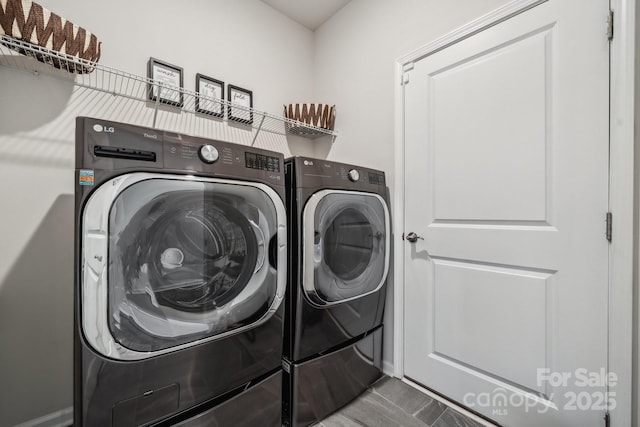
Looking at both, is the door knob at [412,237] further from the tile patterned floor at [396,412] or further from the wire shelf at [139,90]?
the wire shelf at [139,90]

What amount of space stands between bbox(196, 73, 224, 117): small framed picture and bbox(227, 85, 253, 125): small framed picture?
0.06 m

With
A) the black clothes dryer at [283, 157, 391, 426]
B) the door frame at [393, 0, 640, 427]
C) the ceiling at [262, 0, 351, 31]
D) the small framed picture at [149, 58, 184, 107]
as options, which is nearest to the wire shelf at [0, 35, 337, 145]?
the small framed picture at [149, 58, 184, 107]

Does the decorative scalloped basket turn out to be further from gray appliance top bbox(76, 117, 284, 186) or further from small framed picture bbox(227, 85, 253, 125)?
gray appliance top bbox(76, 117, 284, 186)

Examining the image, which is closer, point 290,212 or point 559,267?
point 559,267

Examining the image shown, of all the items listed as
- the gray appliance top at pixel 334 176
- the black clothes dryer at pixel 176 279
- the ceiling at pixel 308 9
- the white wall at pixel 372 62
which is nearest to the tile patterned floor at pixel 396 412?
the white wall at pixel 372 62

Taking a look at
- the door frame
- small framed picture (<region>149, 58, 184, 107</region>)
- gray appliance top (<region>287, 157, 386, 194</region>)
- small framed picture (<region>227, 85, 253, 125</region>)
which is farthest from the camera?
small framed picture (<region>227, 85, 253, 125</region>)

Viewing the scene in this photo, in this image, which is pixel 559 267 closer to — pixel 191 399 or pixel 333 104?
pixel 191 399

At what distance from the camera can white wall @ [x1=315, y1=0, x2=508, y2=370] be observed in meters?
1.68

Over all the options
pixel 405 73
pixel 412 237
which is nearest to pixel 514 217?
pixel 412 237

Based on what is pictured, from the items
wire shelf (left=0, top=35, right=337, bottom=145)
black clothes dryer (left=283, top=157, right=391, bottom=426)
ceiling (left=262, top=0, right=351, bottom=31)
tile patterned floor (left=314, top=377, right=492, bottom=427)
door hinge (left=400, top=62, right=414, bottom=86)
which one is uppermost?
ceiling (left=262, top=0, right=351, bottom=31)

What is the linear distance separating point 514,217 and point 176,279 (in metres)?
1.51

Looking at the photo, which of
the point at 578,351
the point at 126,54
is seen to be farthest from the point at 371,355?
the point at 126,54

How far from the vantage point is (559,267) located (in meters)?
1.22

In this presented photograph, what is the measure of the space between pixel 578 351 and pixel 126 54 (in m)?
2.63
